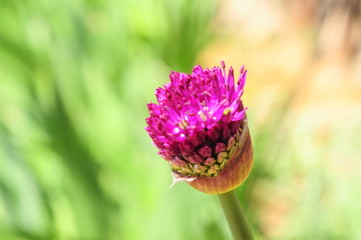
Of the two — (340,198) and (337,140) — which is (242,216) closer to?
(340,198)

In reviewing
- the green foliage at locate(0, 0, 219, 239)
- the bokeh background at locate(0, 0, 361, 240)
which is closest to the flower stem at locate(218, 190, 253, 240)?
the bokeh background at locate(0, 0, 361, 240)

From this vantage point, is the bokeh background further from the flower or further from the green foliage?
the flower

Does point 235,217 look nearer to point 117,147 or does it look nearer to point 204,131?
point 204,131

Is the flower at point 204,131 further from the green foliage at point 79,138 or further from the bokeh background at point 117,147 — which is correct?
the green foliage at point 79,138

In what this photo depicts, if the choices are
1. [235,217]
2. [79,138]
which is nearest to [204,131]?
[235,217]

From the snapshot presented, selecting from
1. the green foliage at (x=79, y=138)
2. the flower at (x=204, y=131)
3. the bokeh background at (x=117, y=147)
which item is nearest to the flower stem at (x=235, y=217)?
the flower at (x=204, y=131)

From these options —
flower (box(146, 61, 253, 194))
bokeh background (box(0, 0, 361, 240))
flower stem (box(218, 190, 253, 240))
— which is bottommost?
flower stem (box(218, 190, 253, 240))
